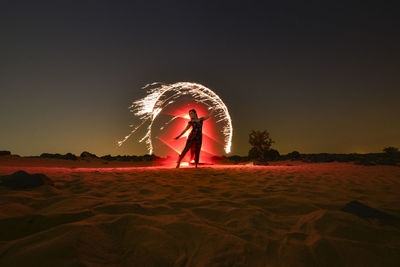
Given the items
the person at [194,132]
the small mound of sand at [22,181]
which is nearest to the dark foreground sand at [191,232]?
the small mound of sand at [22,181]

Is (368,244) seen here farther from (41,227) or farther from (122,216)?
(41,227)

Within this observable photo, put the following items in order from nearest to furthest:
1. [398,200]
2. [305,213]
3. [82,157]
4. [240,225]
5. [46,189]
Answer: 1. [240,225]
2. [305,213]
3. [398,200]
4. [46,189]
5. [82,157]

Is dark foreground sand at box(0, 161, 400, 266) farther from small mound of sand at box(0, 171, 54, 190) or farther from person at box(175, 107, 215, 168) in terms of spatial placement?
person at box(175, 107, 215, 168)

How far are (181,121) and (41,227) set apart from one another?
9.75 meters

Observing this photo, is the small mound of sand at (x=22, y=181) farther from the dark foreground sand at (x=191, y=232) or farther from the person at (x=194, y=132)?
the person at (x=194, y=132)

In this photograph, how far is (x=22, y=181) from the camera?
11.6ft

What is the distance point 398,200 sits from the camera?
3.09 m

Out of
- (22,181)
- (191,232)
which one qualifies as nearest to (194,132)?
(22,181)

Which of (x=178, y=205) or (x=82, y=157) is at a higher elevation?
(x=82, y=157)

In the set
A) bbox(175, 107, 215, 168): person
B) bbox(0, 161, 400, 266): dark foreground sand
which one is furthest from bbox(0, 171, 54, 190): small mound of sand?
bbox(175, 107, 215, 168): person

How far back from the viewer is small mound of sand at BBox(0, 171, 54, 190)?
346 cm

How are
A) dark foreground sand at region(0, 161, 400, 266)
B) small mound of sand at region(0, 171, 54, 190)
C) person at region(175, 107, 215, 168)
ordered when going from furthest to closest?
person at region(175, 107, 215, 168) → small mound of sand at region(0, 171, 54, 190) → dark foreground sand at region(0, 161, 400, 266)

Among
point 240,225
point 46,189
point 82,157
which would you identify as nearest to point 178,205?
point 240,225

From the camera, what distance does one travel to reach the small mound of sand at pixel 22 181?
136 inches
